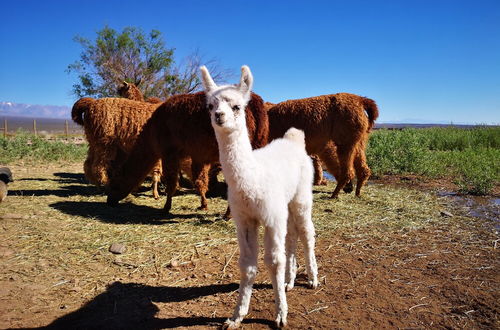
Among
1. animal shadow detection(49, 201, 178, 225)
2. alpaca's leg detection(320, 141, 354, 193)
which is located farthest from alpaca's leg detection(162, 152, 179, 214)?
alpaca's leg detection(320, 141, 354, 193)

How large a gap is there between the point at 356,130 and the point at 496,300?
14.3ft

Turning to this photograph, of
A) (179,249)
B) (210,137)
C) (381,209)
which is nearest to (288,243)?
(179,249)

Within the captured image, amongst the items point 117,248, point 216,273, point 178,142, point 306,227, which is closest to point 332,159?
point 178,142

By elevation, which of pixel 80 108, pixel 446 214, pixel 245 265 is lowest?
pixel 446 214

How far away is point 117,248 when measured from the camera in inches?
171

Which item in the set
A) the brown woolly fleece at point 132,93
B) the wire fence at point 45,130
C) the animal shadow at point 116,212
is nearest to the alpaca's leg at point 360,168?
the animal shadow at point 116,212

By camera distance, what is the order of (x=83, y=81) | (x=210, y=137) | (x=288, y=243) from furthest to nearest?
(x=83, y=81)
(x=210, y=137)
(x=288, y=243)

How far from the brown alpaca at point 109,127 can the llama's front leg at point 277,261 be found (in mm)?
5450

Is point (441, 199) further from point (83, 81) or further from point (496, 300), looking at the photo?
point (83, 81)

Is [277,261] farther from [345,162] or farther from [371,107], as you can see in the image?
[371,107]

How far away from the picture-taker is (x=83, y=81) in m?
19.3

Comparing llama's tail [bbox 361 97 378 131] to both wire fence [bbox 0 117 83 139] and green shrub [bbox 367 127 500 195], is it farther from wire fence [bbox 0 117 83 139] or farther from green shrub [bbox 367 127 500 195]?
wire fence [bbox 0 117 83 139]

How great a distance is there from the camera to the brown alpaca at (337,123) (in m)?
7.07

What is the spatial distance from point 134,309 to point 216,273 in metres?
1.00
